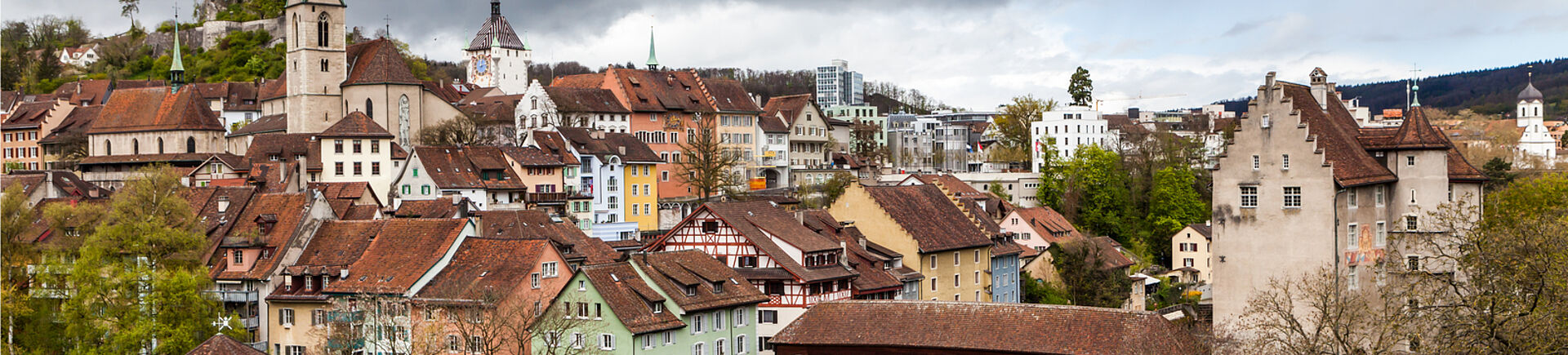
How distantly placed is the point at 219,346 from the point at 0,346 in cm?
838

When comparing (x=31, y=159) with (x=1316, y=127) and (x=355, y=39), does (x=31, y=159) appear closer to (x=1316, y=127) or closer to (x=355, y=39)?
(x=355, y=39)

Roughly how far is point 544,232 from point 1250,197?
95.1 ft

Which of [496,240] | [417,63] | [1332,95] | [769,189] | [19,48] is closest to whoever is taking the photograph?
[1332,95]

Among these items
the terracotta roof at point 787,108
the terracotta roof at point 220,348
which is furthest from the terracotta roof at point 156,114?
the terracotta roof at point 220,348

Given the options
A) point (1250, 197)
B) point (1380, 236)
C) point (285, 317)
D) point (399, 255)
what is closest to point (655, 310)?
point (399, 255)

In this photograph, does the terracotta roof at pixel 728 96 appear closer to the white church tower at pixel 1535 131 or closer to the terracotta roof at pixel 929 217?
the terracotta roof at pixel 929 217

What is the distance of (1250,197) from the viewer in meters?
50.9

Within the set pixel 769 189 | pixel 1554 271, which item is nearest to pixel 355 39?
pixel 769 189

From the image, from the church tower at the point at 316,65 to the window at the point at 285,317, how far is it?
3951 cm

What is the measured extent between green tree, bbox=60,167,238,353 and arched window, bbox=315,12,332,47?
124ft

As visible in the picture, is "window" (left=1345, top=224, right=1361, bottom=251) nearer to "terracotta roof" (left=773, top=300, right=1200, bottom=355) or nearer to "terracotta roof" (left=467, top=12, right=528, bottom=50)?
"terracotta roof" (left=773, top=300, right=1200, bottom=355)

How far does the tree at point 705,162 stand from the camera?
311ft

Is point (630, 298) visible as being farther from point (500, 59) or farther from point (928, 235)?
point (500, 59)

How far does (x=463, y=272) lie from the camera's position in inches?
2231
